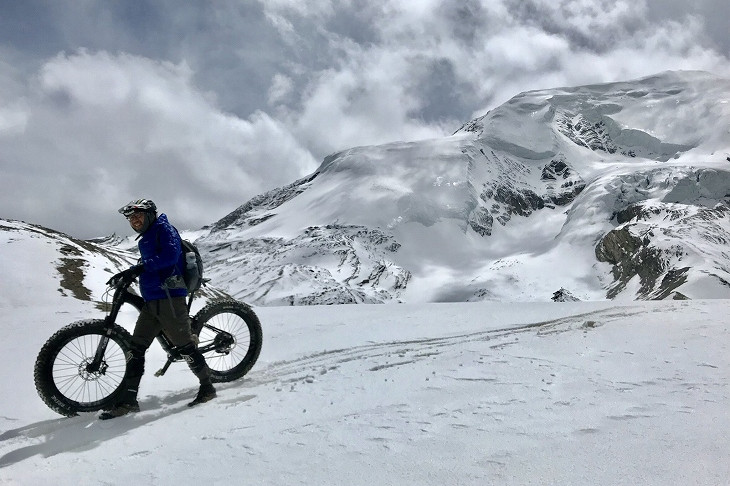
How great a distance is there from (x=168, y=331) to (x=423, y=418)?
12.6 feet

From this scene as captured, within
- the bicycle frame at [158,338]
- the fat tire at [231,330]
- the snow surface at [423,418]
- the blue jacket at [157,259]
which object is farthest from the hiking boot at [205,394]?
the blue jacket at [157,259]

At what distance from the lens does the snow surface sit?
12.8ft

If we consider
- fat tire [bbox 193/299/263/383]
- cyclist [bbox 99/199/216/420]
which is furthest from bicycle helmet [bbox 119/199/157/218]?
fat tire [bbox 193/299/263/383]

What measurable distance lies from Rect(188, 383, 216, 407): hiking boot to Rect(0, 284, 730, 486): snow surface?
0.17 metres

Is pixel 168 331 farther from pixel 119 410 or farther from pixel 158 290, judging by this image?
pixel 119 410

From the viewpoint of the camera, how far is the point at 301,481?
3.84m

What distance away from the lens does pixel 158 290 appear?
22.9ft

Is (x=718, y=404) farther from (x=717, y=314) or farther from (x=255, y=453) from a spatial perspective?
(x=717, y=314)

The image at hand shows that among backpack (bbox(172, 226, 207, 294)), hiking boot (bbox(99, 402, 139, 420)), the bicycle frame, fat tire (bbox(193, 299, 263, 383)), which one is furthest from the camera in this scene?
fat tire (bbox(193, 299, 263, 383))

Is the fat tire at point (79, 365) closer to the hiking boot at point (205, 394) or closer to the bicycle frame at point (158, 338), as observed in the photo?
the bicycle frame at point (158, 338)

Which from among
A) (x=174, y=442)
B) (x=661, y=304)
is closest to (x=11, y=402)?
(x=174, y=442)

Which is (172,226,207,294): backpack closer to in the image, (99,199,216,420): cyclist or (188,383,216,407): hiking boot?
(99,199,216,420): cyclist

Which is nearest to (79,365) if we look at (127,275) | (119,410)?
(119,410)

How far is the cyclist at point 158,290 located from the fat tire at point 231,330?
0.74 m
